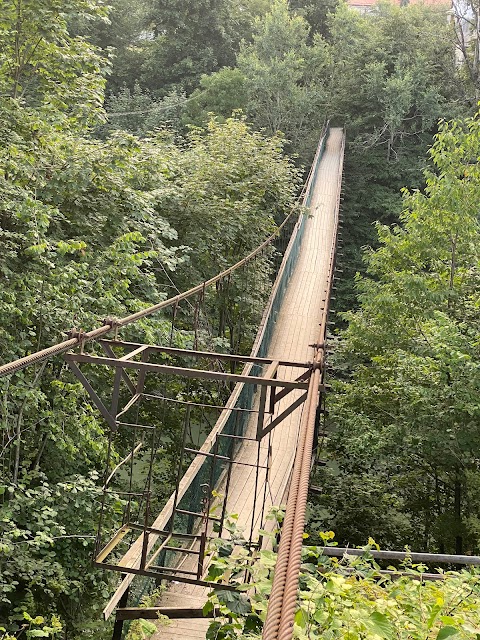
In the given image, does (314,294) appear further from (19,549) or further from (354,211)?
(354,211)

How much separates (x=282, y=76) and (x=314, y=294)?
9.65m

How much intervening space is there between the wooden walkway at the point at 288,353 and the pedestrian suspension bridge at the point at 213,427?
2cm

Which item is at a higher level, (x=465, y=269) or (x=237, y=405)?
(x=465, y=269)

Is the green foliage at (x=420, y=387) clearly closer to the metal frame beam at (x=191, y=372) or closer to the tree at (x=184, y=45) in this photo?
the metal frame beam at (x=191, y=372)

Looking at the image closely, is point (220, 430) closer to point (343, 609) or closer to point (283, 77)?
point (343, 609)

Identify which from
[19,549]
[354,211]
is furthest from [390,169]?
[19,549]

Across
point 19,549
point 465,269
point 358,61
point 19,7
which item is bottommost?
point 19,549

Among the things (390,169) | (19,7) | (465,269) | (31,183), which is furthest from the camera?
(390,169)

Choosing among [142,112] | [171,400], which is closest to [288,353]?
[171,400]

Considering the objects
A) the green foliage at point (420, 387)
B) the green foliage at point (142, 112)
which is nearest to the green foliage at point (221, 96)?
the green foliage at point (142, 112)

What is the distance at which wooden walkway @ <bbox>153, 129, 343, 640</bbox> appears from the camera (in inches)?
157

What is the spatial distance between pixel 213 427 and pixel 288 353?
2577mm

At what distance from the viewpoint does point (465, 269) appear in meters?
9.62

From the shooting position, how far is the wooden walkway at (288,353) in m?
3.99
